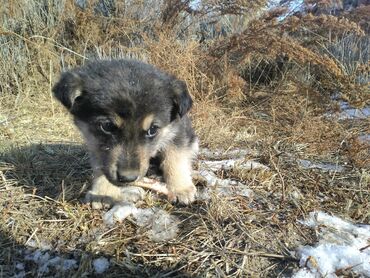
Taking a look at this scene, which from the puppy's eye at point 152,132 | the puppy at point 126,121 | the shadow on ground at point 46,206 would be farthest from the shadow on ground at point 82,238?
the puppy's eye at point 152,132

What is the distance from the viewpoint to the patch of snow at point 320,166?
389 centimetres

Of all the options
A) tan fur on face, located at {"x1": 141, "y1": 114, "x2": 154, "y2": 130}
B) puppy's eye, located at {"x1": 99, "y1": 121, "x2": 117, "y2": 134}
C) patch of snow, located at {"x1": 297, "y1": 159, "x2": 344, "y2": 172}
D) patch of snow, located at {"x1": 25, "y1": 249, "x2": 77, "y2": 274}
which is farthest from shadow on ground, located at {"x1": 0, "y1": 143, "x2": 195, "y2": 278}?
patch of snow, located at {"x1": 297, "y1": 159, "x2": 344, "y2": 172}

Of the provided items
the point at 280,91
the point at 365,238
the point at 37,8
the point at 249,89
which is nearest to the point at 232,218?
the point at 365,238

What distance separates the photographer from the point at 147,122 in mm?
2959

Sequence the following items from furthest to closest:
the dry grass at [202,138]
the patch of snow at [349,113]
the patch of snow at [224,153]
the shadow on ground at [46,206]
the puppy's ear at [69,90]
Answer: the patch of snow at [349,113] < the patch of snow at [224,153] < the puppy's ear at [69,90] < the dry grass at [202,138] < the shadow on ground at [46,206]

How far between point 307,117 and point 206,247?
2.99 metres

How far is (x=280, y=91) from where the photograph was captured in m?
6.38

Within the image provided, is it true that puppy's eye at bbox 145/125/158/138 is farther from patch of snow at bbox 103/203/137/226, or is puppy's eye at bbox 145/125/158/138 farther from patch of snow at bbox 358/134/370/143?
patch of snow at bbox 358/134/370/143

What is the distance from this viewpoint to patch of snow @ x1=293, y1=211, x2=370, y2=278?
8.17 feet

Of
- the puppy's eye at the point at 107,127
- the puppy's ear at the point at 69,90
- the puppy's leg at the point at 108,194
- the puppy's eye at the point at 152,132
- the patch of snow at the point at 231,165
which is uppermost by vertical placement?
the puppy's ear at the point at 69,90

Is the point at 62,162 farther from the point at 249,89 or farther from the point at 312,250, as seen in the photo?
the point at 249,89

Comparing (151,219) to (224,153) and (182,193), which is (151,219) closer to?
(182,193)

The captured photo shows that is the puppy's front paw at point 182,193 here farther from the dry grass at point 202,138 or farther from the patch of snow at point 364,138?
the patch of snow at point 364,138

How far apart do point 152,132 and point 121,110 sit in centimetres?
34
